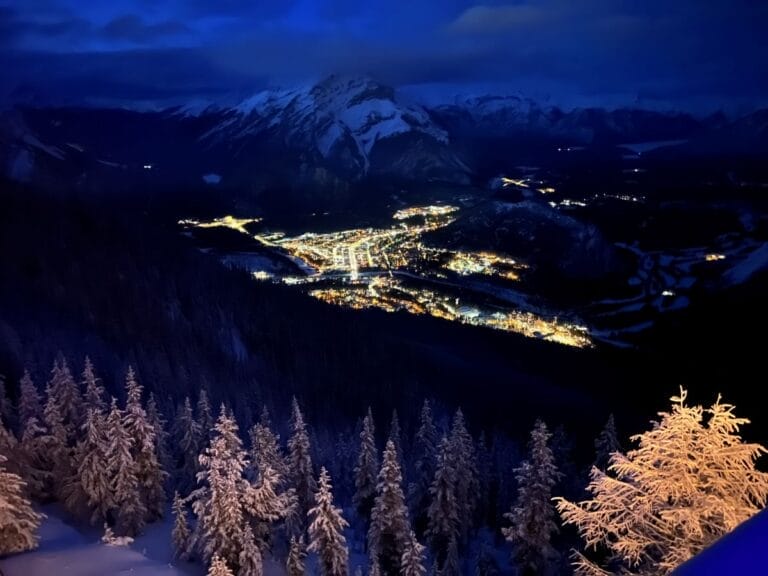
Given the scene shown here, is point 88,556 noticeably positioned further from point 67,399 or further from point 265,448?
point 67,399

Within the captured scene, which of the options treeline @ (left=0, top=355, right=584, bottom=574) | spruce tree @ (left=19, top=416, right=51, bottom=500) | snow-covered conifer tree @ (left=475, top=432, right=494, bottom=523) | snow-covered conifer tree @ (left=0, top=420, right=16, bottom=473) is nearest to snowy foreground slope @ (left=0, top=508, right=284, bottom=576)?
treeline @ (left=0, top=355, right=584, bottom=574)

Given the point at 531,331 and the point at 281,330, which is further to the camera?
the point at 531,331

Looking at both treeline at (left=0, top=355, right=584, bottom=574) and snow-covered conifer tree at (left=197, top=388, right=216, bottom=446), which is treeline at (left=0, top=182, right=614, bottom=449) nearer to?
snow-covered conifer tree at (left=197, top=388, right=216, bottom=446)

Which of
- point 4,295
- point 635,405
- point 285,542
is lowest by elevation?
point 635,405

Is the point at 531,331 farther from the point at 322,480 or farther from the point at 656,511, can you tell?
the point at 656,511

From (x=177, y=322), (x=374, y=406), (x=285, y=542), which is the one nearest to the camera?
(x=285, y=542)

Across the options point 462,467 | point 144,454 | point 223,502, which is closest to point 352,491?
point 462,467

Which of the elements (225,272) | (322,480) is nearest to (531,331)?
(225,272)

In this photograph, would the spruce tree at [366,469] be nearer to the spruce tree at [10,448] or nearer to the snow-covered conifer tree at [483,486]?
the snow-covered conifer tree at [483,486]
